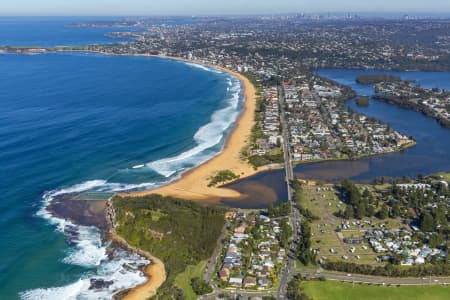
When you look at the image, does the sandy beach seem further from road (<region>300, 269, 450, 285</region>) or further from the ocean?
road (<region>300, 269, 450, 285</region>)

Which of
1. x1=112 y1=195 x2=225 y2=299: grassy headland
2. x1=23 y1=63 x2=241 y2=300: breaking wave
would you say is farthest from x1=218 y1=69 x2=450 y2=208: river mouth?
x1=23 y1=63 x2=241 y2=300: breaking wave

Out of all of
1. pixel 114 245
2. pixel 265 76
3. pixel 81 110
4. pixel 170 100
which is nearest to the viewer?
pixel 114 245

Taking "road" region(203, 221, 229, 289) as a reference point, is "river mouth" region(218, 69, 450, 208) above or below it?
above

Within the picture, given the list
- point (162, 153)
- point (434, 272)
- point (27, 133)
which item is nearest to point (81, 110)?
point (27, 133)

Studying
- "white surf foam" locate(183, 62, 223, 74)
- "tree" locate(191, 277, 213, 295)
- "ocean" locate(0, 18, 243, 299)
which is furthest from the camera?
"white surf foam" locate(183, 62, 223, 74)

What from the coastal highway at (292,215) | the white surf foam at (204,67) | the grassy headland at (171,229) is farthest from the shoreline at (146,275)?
the white surf foam at (204,67)

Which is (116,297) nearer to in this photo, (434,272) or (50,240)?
(50,240)

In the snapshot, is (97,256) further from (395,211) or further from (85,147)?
(395,211)
